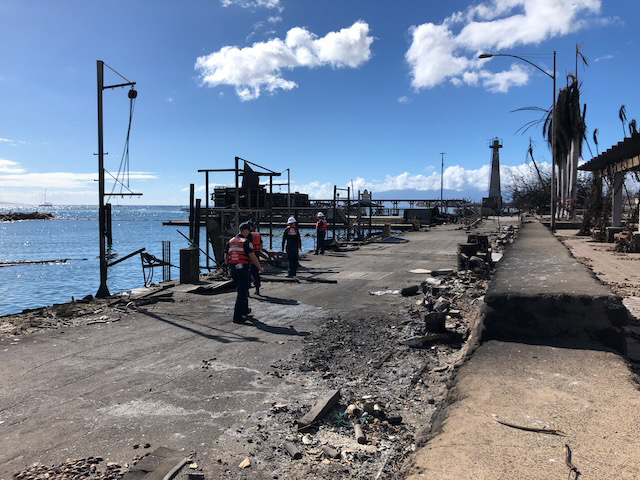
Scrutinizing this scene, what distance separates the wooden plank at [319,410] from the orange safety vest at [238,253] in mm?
4654

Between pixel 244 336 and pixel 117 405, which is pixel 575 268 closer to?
pixel 244 336

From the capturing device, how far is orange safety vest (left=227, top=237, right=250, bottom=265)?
919 centimetres

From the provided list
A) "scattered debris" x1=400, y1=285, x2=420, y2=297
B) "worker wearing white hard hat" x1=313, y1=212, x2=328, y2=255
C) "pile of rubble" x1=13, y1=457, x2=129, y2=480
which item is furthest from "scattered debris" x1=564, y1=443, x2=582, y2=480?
"worker wearing white hard hat" x1=313, y1=212, x2=328, y2=255

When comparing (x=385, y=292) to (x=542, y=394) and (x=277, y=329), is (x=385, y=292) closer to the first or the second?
(x=277, y=329)

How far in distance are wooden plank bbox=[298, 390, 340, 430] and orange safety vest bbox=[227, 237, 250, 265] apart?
15.3 feet

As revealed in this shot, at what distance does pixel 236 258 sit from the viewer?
30.2 feet

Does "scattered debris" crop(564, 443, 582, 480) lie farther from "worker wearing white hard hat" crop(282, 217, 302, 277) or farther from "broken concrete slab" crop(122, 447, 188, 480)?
"worker wearing white hard hat" crop(282, 217, 302, 277)

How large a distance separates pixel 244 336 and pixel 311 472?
442cm

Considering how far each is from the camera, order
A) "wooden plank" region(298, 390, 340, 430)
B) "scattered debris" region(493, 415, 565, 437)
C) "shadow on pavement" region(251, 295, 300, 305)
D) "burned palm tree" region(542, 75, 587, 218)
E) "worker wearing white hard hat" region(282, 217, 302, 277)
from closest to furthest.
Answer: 1. "scattered debris" region(493, 415, 565, 437)
2. "wooden plank" region(298, 390, 340, 430)
3. "shadow on pavement" region(251, 295, 300, 305)
4. "worker wearing white hard hat" region(282, 217, 302, 277)
5. "burned palm tree" region(542, 75, 587, 218)

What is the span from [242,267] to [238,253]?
0.32 metres

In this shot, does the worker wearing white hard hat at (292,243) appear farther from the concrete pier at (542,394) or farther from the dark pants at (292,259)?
the concrete pier at (542,394)

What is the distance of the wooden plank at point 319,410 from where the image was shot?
439 cm

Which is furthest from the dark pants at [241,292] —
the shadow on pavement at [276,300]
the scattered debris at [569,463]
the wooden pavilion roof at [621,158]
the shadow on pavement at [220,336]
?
the wooden pavilion roof at [621,158]

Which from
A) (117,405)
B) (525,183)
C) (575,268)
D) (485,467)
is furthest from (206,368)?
(525,183)
